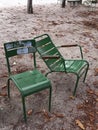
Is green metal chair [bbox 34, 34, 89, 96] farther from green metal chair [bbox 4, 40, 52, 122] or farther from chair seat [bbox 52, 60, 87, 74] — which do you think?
green metal chair [bbox 4, 40, 52, 122]

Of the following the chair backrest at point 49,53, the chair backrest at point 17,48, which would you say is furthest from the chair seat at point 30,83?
the chair backrest at point 49,53

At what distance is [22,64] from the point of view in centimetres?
489

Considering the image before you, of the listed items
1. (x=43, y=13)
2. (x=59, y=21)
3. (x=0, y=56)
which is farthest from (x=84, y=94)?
(x=43, y=13)

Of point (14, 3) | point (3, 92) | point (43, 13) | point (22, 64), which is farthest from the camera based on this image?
point (14, 3)

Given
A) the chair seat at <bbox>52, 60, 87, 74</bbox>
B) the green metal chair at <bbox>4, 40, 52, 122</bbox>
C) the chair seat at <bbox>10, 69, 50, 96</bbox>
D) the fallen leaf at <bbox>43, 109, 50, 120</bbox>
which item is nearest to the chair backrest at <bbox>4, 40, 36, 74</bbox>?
the green metal chair at <bbox>4, 40, 52, 122</bbox>

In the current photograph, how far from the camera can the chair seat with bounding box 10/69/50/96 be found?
299 cm

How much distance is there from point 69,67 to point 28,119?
1.26 metres

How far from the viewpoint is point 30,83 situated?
10.2 ft

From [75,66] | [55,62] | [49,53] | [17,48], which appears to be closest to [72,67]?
[75,66]

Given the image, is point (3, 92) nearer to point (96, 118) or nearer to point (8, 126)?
point (8, 126)

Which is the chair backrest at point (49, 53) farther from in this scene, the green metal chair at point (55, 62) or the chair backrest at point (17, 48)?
the chair backrest at point (17, 48)

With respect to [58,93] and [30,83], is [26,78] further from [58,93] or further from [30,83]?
[58,93]

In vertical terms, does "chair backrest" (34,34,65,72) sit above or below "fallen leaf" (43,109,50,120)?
above

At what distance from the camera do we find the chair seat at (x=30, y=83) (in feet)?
9.82
